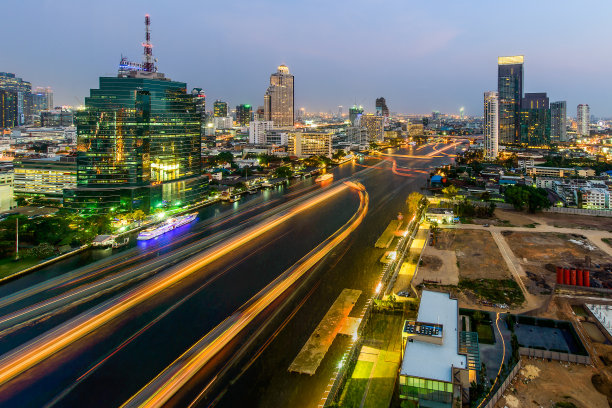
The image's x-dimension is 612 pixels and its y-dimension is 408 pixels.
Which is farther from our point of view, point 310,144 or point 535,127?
point 535,127

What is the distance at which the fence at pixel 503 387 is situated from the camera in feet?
22.1

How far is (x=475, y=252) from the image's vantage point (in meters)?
14.5

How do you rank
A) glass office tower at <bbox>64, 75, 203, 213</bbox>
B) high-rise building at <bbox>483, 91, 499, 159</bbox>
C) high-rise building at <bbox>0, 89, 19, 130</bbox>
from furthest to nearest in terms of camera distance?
1. high-rise building at <bbox>0, 89, 19, 130</bbox>
2. high-rise building at <bbox>483, 91, 499, 159</bbox>
3. glass office tower at <bbox>64, 75, 203, 213</bbox>

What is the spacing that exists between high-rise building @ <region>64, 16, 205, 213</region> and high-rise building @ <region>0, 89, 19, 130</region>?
62.6 metres

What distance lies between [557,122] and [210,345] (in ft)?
239

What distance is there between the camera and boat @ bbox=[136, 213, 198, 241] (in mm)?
16188

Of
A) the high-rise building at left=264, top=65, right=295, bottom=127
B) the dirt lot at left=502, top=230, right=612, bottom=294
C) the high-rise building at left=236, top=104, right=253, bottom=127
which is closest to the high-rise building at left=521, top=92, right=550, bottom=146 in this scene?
the high-rise building at left=264, top=65, right=295, bottom=127

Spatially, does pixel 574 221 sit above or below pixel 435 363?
above

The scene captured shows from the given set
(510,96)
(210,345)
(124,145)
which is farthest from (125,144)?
(510,96)

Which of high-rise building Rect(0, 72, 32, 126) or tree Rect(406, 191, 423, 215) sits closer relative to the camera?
tree Rect(406, 191, 423, 215)

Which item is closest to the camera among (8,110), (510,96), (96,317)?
(96,317)

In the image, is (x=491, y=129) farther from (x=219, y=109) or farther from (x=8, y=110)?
(x=8, y=110)

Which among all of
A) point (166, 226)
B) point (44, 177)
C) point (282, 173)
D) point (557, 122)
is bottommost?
point (166, 226)

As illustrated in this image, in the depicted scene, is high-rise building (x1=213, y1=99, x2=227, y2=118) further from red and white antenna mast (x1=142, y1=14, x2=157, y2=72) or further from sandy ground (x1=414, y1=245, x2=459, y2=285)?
sandy ground (x1=414, y1=245, x2=459, y2=285)
